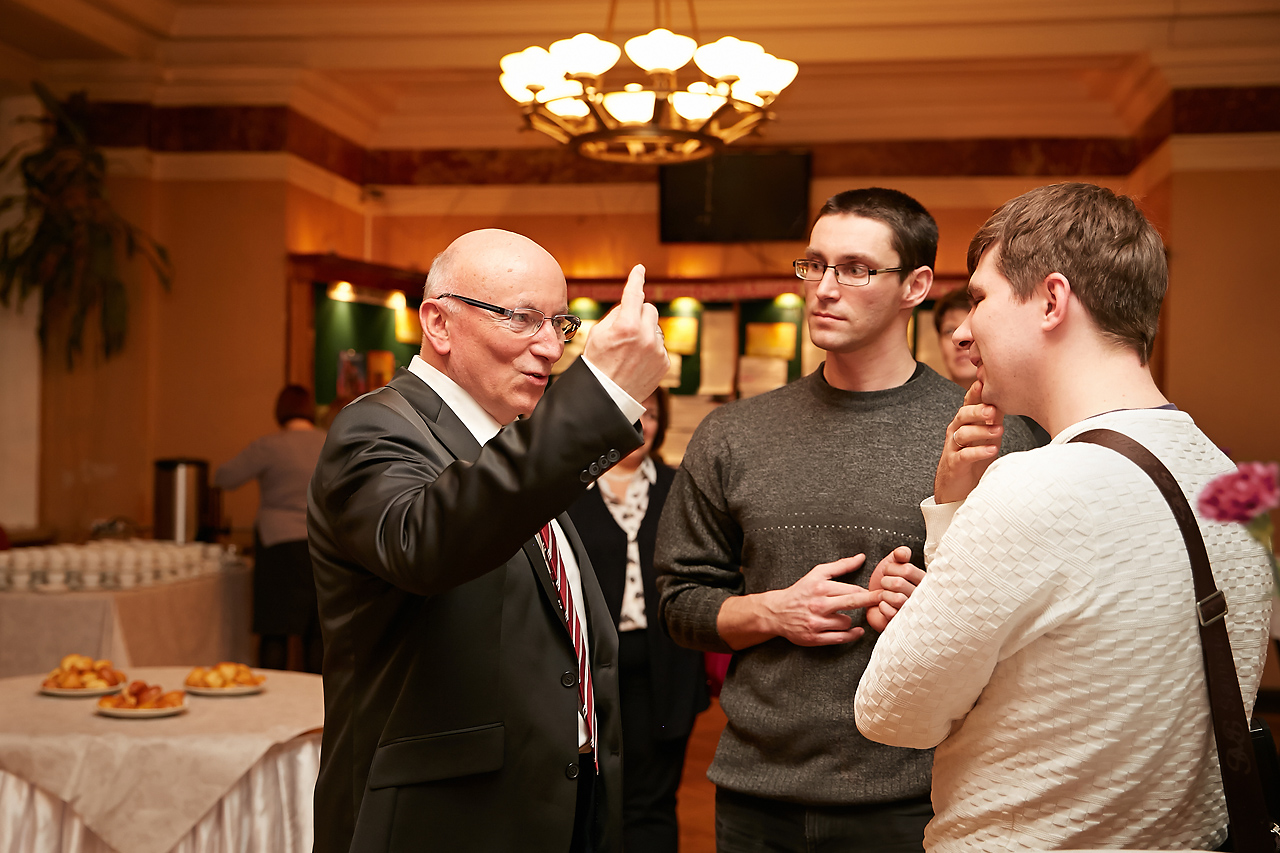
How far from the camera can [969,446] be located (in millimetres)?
1438

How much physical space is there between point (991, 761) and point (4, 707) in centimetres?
256

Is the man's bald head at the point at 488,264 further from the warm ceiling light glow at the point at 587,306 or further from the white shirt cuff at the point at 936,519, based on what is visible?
the warm ceiling light glow at the point at 587,306

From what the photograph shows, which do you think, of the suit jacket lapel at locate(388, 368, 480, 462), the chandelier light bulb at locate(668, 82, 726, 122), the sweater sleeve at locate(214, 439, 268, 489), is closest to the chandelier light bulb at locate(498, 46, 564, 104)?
the chandelier light bulb at locate(668, 82, 726, 122)

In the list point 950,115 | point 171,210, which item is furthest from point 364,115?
point 950,115

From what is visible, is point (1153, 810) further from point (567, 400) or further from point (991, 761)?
point (567, 400)

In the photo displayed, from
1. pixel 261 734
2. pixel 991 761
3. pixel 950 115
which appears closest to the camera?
pixel 991 761

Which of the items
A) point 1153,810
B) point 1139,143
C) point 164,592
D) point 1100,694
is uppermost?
Result: point 1139,143

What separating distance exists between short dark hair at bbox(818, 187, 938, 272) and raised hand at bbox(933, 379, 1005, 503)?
1.81ft

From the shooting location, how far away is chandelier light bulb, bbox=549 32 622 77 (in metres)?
4.46

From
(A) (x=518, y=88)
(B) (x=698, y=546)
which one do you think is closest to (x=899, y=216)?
(B) (x=698, y=546)

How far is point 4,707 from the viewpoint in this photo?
276cm

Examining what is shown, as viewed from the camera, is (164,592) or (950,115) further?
(950,115)

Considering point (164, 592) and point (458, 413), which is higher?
point (458, 413)

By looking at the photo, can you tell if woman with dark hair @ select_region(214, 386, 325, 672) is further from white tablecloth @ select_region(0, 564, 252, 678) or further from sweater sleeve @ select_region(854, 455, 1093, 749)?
sweater sleeve @ select_region(854, 455, 1093, 749)
